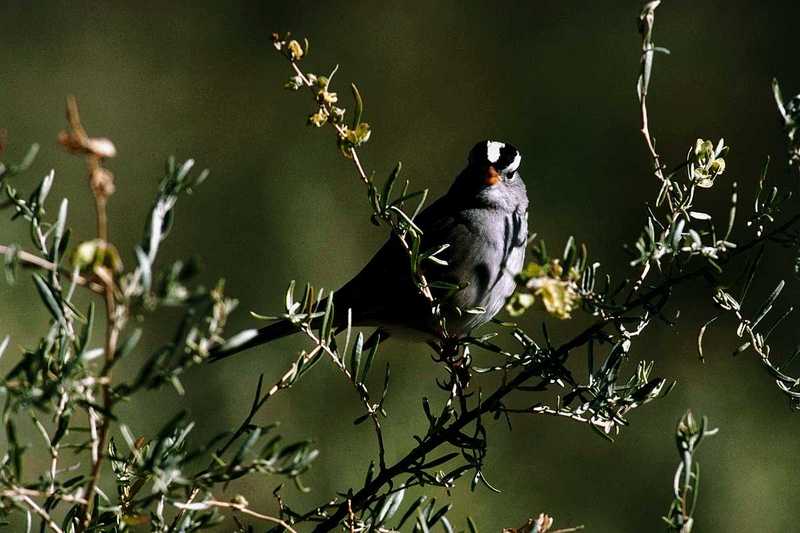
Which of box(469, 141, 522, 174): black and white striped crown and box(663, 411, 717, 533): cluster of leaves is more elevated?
box(663, 411, 717, 533): cluster of leaves

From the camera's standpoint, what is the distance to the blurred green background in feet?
8.15

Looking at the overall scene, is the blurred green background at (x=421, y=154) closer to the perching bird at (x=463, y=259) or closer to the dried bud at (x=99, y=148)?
the perching bird at (x=463, y=259)

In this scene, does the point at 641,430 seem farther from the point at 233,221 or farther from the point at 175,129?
the point at 175,129

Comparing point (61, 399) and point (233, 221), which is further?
point (233, 221)

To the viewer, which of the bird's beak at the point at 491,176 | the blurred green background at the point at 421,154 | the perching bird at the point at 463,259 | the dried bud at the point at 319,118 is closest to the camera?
the dried bud at the point at 319,118

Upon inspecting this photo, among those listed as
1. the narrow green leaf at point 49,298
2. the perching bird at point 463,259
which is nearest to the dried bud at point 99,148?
the narrow green leaf at point 49,298

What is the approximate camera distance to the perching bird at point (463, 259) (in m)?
1.99

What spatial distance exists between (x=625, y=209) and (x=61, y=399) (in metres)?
2.71

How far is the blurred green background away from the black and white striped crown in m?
0.61

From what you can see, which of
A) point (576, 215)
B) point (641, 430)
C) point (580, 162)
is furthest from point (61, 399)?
point (580, 162)

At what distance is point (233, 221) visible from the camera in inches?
136

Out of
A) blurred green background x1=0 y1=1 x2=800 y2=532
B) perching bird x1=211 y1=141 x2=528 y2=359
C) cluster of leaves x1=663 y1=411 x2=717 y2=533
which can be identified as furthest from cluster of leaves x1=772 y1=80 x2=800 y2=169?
blurred green background x1=0 y1=1 x2=800 y2=532

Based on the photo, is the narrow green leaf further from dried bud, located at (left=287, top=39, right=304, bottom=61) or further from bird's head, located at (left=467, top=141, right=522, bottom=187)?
bird's head, located at (left=467, top=141, right=522, bottom=187)

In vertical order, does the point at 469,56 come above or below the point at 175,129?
above
